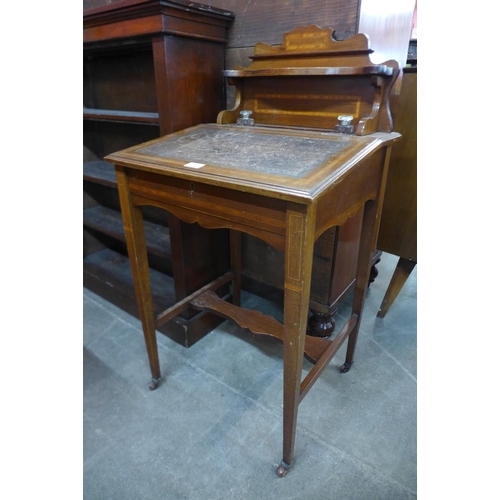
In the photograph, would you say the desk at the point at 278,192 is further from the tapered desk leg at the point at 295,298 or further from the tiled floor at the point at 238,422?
the tiled floor at the point at 238,422

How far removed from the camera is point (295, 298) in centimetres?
97

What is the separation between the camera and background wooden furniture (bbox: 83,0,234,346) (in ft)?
4.67

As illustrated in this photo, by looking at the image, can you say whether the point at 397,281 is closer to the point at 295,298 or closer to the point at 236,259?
the point at 236,259

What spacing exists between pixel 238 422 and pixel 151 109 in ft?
5.33

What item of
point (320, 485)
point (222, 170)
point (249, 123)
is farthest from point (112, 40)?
point (320, 485)

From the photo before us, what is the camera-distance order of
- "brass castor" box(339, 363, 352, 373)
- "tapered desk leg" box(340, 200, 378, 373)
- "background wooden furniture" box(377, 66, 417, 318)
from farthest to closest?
"brass castor" box(339, 363, 352, 373) < "background wooden furniture" box(377, 66, 417, 318) < "tapered desk leg" box(340, 200, 378, 373)

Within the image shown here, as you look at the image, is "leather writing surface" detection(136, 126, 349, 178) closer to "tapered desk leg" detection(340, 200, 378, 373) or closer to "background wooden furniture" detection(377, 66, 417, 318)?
"tapered desk leg" detection(340, 200, 378, 373)

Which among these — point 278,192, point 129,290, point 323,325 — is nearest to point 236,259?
point 323,325

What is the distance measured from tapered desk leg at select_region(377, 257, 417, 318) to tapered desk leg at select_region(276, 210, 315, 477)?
1103 millimetres

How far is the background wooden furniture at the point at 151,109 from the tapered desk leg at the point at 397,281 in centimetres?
94

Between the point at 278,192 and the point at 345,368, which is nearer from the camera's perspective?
the point at 278,192

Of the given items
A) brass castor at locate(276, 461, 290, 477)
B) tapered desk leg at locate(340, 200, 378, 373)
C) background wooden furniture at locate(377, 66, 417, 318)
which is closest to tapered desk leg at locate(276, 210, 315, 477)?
brass castor at locate(276, 461, 290, 477)

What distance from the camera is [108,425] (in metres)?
1.49

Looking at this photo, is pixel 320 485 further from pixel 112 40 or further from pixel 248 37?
pixel 112 40
